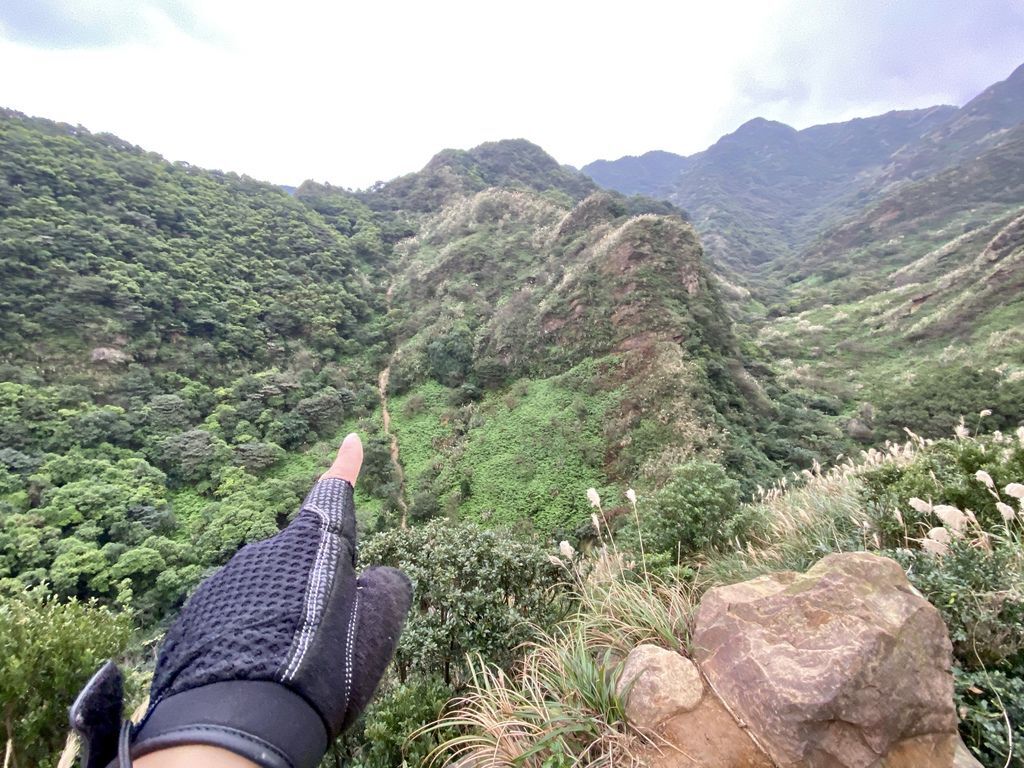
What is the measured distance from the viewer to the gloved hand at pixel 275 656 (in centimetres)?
92

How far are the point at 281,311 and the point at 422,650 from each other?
2877 centimetres

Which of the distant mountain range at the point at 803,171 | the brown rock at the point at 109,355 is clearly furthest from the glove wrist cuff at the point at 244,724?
the distant mountain range at the point at 803,171

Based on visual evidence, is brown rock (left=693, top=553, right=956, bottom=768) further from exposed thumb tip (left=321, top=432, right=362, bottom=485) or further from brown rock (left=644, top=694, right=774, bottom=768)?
exposed thumb tip (left=321, top=432, right=362, bottom=485)

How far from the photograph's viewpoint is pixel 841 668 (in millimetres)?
1968

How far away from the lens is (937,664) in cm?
201

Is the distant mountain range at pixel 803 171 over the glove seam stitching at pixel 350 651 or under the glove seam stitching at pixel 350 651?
over

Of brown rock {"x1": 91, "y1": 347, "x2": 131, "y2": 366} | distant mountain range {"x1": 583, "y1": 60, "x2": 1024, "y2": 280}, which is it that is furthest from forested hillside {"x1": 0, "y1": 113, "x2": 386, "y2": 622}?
distant mountain range {"x1": 583, "y1": 60, "x2": 1024, "y2": 280}

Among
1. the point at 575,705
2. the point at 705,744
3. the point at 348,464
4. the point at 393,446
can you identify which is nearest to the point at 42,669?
the point at 348,464

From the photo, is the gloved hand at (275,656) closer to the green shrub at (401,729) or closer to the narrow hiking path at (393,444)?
the green shrub at (401,729)

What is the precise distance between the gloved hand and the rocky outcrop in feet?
5.15

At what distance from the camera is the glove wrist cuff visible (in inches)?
35.6

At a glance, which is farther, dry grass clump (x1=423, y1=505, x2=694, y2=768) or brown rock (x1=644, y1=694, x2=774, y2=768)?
dry grass clump (x1=423, y1=505, x2=694, y2=768)

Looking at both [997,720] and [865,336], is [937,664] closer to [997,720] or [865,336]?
[997,720]

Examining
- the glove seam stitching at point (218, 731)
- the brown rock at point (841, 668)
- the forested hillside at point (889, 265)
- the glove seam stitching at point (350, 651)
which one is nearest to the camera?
the glove seam stitching at point (218, 731)
